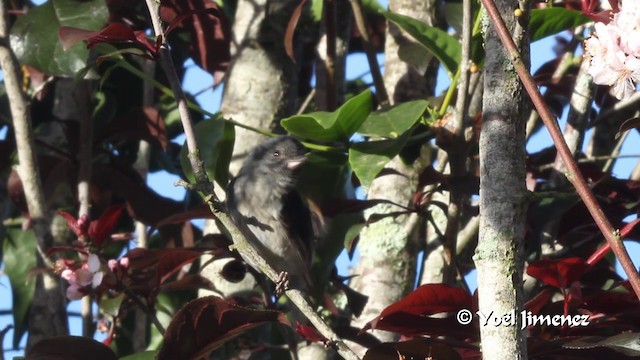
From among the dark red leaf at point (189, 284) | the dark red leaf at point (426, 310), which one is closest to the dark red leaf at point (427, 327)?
the dark red leaf at point (426, 310)

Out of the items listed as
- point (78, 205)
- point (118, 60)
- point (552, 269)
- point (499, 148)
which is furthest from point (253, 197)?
point (499, 148)

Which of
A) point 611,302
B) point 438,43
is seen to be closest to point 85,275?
point 438,43

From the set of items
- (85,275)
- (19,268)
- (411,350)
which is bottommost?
(19,268)

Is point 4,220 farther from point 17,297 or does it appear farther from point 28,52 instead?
point 28,52

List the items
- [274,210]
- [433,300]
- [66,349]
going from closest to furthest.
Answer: [433,300]
[66,349]
[274,210]

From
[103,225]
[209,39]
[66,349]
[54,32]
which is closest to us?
[66,349]

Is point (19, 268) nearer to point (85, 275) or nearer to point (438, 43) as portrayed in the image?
point (85, 275)

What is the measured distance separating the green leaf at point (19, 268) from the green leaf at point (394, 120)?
156 centimetres

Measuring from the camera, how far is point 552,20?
9.37 ft

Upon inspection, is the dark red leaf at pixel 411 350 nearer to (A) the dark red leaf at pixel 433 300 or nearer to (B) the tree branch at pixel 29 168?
→ (A) the dark red leaf at pixel 433 300

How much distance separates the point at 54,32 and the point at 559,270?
73.3 inches

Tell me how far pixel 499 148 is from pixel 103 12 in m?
1.81

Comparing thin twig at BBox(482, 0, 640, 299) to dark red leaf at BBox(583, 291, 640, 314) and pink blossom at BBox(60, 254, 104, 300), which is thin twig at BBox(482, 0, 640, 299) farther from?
pink blossom at BBox(60, 254, 104, 300)

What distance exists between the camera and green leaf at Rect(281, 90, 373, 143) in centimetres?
274
